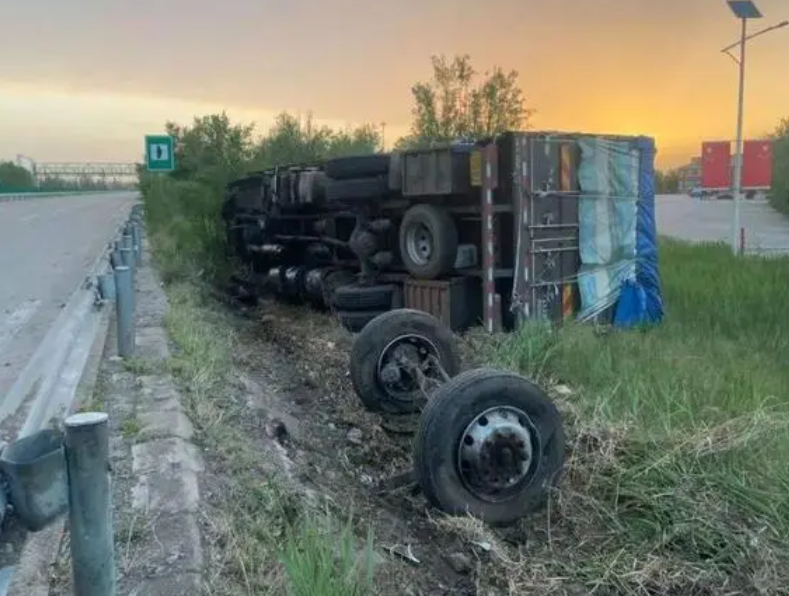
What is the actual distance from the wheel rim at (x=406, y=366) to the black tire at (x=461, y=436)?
1.91 m

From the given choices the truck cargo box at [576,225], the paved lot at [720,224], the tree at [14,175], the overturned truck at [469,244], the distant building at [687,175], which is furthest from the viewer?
the tree at [14,175]

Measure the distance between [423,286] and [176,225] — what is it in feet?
30.7

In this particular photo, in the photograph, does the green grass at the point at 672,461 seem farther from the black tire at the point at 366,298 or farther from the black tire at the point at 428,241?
the black tire at the point at 366,298

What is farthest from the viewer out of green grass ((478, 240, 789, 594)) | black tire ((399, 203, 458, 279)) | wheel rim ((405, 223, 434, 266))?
wheel rim ((405, 223, 434, 266))

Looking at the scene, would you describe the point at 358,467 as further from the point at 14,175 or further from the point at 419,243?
the point at 14,175

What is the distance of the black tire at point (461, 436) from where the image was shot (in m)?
4.54

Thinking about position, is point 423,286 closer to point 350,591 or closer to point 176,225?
point 350,591

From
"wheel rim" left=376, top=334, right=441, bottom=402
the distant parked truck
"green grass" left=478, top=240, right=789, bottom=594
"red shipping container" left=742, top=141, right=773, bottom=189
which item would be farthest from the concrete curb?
"red shipping container" left=742, top=141, right=773, bottom=189

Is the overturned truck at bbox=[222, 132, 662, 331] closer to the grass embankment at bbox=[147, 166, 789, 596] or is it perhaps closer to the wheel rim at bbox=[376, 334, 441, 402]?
the grass embankment at bbox=[147, 166, 789, 596]

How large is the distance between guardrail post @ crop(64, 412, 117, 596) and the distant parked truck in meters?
54.1

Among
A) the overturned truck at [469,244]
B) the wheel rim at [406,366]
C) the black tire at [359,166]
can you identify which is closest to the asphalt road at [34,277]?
the wheel rim at [406,366]

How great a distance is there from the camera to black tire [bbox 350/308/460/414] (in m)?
6.59

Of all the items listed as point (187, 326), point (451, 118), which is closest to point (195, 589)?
point (187, 326)

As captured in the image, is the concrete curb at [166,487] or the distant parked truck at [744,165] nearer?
the concrete curb at [166,487]
